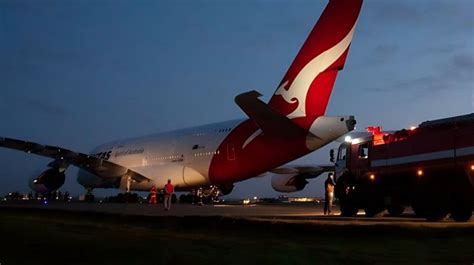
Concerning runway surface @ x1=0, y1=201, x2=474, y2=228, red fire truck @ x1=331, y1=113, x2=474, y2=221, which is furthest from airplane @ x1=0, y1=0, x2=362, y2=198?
runway surface @ x1=0, y1=201, x2=474, y2=228

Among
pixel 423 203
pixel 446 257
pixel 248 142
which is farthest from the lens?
pixel 248 142

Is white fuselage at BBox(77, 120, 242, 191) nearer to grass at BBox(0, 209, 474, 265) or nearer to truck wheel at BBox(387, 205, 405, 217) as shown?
truck wheel at BBox(387, 205, 405, 217)

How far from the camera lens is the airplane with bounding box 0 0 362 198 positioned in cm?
2333

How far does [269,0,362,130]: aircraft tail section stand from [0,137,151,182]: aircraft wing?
14.7 metres

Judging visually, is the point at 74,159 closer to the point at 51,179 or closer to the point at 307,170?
the point at 51,179

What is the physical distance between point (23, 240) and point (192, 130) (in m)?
24.5

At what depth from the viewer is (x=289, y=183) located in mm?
35406

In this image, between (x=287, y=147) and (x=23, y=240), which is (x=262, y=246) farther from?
(x=287, y=147)

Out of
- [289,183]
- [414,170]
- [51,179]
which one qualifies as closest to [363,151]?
[414,170]

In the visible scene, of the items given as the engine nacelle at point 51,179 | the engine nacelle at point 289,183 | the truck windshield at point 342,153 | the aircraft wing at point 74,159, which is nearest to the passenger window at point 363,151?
the truck windshield at point 342,153

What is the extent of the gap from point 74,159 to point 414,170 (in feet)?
81.8

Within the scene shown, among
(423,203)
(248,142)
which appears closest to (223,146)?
(248,142)

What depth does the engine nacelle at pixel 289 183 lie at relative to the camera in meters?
35.3

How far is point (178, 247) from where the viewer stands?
8.91 m
